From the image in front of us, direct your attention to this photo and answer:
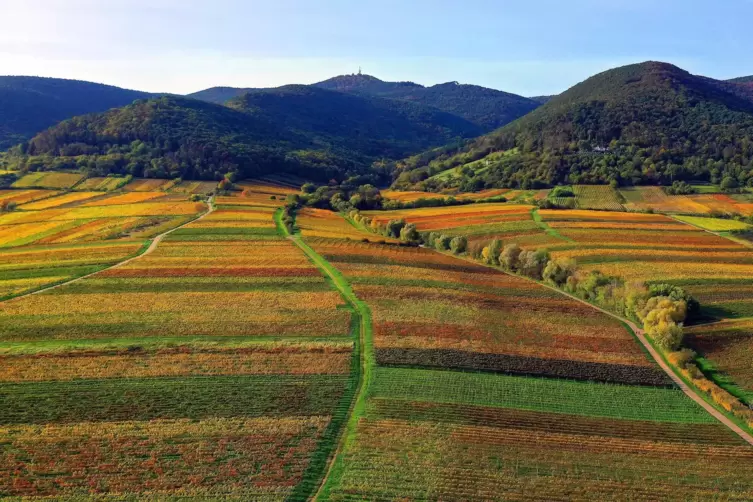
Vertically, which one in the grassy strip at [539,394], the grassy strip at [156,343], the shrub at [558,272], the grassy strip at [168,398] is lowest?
the grassy strip at [168,398]

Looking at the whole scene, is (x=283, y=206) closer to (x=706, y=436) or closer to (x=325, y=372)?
(x=325, y=372)

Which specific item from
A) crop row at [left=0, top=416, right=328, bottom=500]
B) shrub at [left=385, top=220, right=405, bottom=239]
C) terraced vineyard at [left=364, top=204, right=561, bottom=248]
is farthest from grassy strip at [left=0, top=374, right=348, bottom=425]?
shrub at [left=385, top=220, right=405, bottom=239]

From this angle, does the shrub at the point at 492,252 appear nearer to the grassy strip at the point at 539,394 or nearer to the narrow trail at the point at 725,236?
the grassy strip at the point at 539,394

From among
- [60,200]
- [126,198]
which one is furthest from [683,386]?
[60,200]

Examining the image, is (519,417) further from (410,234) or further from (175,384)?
(410,234)

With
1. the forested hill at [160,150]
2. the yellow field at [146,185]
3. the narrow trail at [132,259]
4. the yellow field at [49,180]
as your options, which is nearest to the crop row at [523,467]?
the narrow trail at [132,259]

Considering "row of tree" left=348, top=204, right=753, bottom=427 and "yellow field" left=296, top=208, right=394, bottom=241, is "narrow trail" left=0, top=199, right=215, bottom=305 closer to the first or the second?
"yellow field" left=296, top=208, right=394, bottom=241
